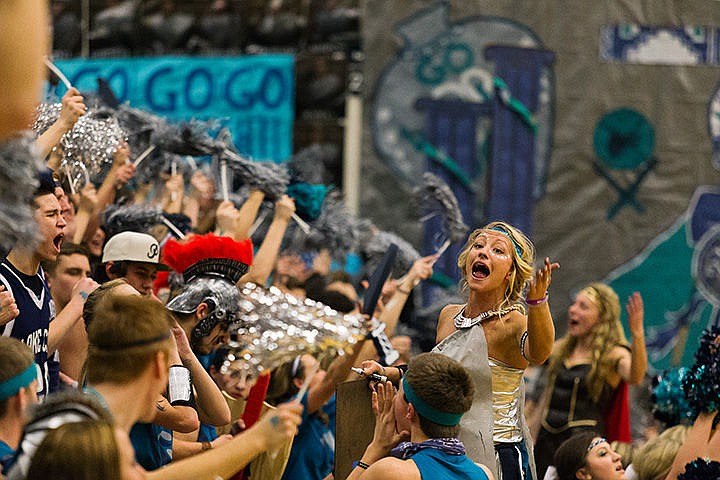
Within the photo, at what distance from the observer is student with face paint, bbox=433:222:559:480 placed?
14.0 ft

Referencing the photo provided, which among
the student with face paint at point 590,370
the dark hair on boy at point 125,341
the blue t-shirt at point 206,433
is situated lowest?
the student with face paint at point 590,370

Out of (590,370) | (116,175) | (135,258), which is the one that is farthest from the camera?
(590,370)

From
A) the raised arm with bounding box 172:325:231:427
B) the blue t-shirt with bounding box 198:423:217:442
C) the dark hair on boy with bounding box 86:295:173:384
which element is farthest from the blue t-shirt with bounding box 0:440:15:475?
the blue t-shirt with bounding box 198:423:217:442

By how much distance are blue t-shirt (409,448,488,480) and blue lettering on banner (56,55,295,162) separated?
737cm

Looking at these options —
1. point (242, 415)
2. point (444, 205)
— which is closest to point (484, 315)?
point (242, 415)

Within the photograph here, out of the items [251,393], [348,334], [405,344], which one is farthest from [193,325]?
[405,344]

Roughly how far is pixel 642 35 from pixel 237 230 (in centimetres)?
649

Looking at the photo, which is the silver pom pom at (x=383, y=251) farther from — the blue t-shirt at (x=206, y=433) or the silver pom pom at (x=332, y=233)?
the blue t-shirt at (x=206, y=433)

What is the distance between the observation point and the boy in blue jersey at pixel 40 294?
395cm

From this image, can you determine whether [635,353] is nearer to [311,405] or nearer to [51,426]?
[311,405]

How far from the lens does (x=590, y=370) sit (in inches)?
257

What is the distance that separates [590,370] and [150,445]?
337 centimetres

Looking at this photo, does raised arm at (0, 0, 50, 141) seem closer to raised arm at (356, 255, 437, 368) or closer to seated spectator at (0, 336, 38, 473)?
seated spectator at (0, 336, 38, 473)

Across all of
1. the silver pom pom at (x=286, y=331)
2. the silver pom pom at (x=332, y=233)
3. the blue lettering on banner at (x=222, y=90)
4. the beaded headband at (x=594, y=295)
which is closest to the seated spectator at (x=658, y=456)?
the beaded headband at (x=594, y=295)
